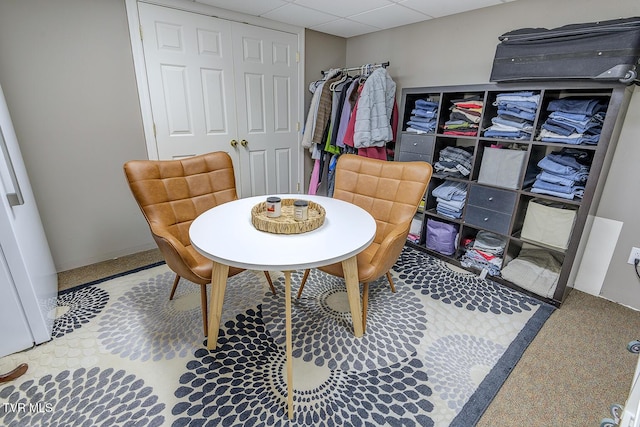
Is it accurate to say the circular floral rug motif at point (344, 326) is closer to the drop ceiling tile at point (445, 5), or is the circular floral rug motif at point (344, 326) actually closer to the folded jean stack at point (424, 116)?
the folded jean stack at point (424, 116)

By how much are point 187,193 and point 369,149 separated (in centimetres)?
167

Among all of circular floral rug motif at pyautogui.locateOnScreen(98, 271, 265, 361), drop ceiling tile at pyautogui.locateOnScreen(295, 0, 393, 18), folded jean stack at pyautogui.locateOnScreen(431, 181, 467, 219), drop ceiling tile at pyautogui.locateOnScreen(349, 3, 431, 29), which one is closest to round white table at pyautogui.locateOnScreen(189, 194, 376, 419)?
circular floral rug motif at pyautogui.locateOnScreen(98, 271, 265, 361)

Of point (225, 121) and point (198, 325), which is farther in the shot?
point (225, 121)

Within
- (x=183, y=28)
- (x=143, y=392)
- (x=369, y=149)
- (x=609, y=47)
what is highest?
(x=183, y=28)

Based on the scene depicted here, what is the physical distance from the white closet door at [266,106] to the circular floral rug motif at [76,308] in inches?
60.1

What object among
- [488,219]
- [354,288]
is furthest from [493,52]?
[354,288]

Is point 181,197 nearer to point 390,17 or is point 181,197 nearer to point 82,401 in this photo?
point 82,401

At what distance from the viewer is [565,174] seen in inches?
74.9

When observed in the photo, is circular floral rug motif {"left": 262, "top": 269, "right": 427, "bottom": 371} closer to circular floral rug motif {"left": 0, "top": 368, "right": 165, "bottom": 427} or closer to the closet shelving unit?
circular floral rug motif {"left": 0, "top": 368, "right": 165, "bottom": 427}

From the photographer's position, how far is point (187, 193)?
6.32 ft

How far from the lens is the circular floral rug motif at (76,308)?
1.78m

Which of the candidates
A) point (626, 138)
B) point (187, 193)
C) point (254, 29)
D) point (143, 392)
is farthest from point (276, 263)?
point (254, 29)

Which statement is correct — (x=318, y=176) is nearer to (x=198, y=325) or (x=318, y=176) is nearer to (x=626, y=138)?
(x=198, y=325)

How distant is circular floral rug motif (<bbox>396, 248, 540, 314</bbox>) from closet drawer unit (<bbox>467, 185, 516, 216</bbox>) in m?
0.56
